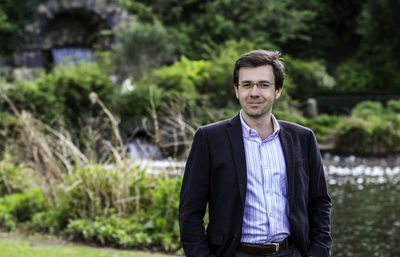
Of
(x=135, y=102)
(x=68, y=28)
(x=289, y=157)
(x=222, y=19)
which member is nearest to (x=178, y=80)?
(x=135, y=102)

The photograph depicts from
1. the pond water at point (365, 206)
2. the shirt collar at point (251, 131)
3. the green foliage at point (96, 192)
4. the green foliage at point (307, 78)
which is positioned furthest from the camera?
the green foliage at point (307, 78)

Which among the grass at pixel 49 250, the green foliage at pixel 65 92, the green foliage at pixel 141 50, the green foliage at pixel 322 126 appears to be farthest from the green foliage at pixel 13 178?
the green foliage at pixel 141 50

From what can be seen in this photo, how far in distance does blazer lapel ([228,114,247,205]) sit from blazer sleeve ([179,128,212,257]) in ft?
0.35

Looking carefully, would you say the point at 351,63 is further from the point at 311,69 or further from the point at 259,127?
the point at 259,127

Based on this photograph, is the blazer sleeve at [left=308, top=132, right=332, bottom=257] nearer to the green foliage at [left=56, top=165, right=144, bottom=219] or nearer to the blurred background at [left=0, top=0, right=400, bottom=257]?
the blurred background at [left=0, top=0, right=400, bottom=257]

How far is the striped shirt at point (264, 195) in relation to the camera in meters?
2.17

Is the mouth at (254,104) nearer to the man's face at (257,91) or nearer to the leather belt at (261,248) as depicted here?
the man's face at (257,91)

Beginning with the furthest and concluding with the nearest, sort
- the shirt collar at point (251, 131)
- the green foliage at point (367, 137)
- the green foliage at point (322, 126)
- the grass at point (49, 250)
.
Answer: the green foliage at point (322, 126), the green foliage at point (367, 137), the grass at point (49, 250), the shirt collar at point (251, 131)

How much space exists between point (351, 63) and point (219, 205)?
77.6 ft

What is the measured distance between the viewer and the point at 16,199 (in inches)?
253

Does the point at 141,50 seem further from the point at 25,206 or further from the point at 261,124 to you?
the point at 261,124

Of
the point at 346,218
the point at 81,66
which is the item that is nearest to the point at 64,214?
the point at 346,218

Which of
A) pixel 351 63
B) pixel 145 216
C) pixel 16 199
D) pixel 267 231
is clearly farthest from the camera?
pixel 351 63

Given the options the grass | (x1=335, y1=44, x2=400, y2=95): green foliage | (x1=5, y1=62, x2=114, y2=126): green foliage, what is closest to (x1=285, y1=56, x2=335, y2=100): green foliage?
(x1=335, y1=44, x2=400, y2=95): green foliage
